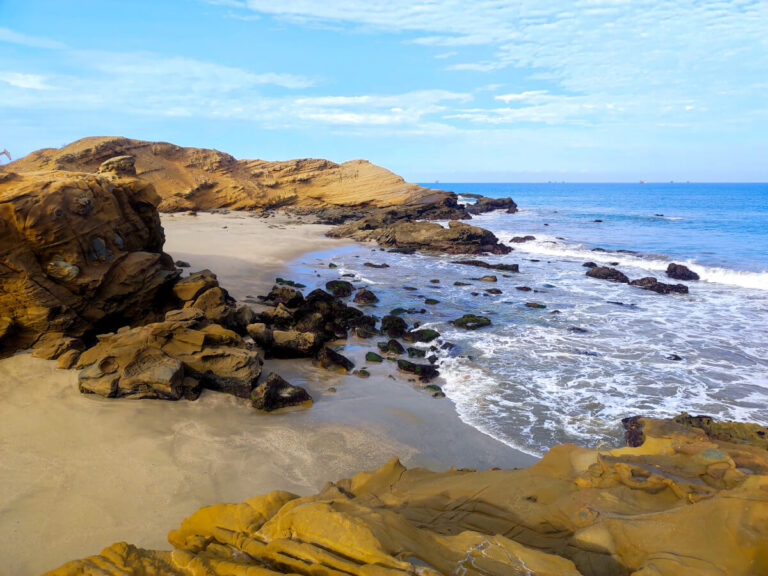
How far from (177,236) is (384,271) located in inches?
387

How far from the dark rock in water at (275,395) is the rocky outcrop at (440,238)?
58.7ft

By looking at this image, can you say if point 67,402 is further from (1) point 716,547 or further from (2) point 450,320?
(2) point 450,320

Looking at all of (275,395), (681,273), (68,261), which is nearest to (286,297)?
(68,261)

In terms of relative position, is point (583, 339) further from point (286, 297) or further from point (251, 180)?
point (251, 180)

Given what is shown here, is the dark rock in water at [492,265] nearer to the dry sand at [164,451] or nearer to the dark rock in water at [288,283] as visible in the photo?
the dark rock in water at [288,283]

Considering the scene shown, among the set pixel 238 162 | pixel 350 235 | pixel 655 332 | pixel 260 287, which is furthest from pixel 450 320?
pixel 238 162

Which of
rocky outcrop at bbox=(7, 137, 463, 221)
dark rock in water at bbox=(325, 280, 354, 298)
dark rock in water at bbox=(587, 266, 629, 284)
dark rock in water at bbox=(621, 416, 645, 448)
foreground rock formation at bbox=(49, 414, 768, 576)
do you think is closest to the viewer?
foreground rock formation at bbox=(49, 414, 768, 576)

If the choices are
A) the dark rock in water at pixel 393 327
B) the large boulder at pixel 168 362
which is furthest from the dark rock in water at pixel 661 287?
the large boulder at pixel 168 362

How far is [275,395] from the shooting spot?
22.5ft

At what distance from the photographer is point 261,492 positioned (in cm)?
487

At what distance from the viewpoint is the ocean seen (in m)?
7.23

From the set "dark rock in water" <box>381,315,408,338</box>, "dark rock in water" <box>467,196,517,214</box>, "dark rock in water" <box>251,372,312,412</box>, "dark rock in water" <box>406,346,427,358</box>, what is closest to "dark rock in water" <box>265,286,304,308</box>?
"dark rock in water" <box>381,315,408,338</box>

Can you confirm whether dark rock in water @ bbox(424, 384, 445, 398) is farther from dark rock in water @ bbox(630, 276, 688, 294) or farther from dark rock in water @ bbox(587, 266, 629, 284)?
dark rock in water @ bbox(587, 266, 629, 284)

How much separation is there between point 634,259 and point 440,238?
959 cm
